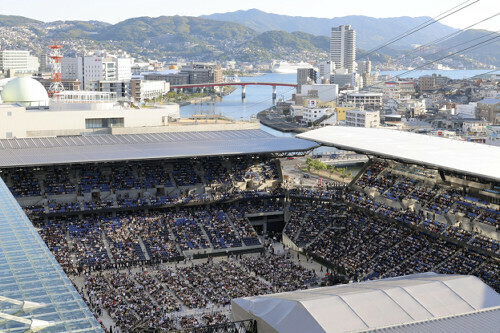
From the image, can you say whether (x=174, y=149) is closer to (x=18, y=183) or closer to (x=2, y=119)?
(x=18, y=183)

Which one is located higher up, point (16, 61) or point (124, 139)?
point (16, 61)

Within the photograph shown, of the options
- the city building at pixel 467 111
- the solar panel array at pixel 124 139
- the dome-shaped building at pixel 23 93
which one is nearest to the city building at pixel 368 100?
the city building at pixel 467 111

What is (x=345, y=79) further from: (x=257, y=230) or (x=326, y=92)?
(x=257, y=230)

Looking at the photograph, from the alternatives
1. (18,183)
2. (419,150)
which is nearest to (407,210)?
(419,150)

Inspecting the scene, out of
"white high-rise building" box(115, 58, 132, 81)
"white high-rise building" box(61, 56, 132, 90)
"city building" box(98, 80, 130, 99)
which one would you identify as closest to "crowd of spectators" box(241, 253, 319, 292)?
"city building" box(98, 80, 130, 99)

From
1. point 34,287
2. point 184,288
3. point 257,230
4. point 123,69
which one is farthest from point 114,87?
point 34,287

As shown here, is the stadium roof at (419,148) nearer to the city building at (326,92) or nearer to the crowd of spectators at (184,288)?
the crowd of spectators at (184,288)
